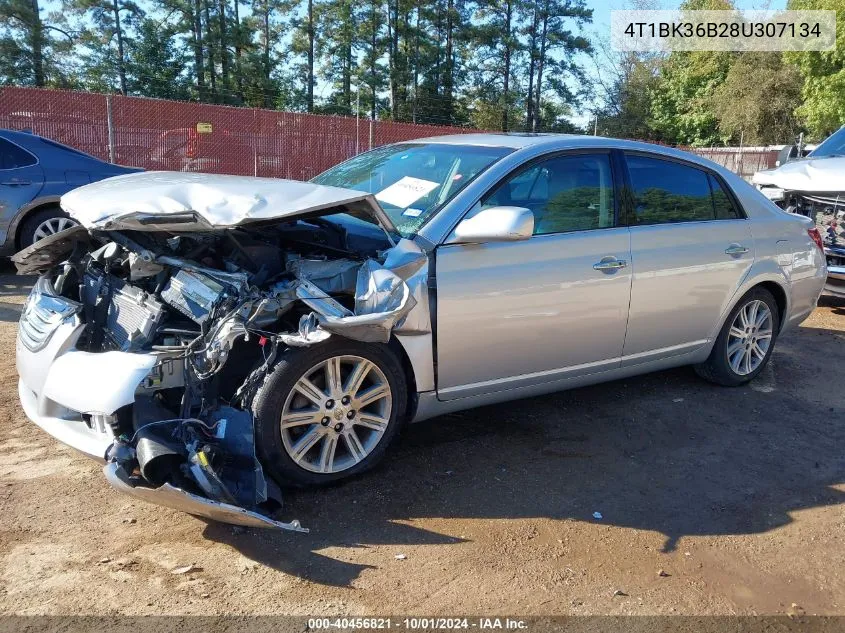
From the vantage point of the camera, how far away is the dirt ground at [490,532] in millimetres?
2660

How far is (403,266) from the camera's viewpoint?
3369mm

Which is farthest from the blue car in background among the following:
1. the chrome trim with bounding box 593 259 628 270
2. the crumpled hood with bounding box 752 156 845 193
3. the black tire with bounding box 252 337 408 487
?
the crumpled hood with bounding box 752 156 845 193

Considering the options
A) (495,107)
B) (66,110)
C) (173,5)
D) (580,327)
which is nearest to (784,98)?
(495,107)

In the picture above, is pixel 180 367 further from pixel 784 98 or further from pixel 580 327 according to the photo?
pixel 784 98

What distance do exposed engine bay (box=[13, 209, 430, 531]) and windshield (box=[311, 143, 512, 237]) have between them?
315 millimetres

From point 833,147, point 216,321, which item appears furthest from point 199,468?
point 833,147

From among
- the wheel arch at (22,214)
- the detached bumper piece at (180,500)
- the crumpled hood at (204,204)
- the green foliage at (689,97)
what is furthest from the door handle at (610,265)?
the green foliage at (689,97)

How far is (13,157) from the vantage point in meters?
7.54

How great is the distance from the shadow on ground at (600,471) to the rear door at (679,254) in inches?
20.0

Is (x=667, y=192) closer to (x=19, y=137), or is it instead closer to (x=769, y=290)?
(x=769, y=290)

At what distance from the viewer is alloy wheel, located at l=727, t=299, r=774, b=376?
16.7 ft

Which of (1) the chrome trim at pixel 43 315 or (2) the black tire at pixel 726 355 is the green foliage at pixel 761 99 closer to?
(2) the black tire at pixel 726 355

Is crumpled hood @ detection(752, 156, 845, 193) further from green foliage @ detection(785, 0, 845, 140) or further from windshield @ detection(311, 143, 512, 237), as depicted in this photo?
green foliage @ detection(785, 0, 845, 140)

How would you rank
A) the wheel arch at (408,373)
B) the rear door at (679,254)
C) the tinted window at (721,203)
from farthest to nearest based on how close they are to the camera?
the tinted window at (721,203)
the rear door at (679,254)
the wheel arch at (408,373)
